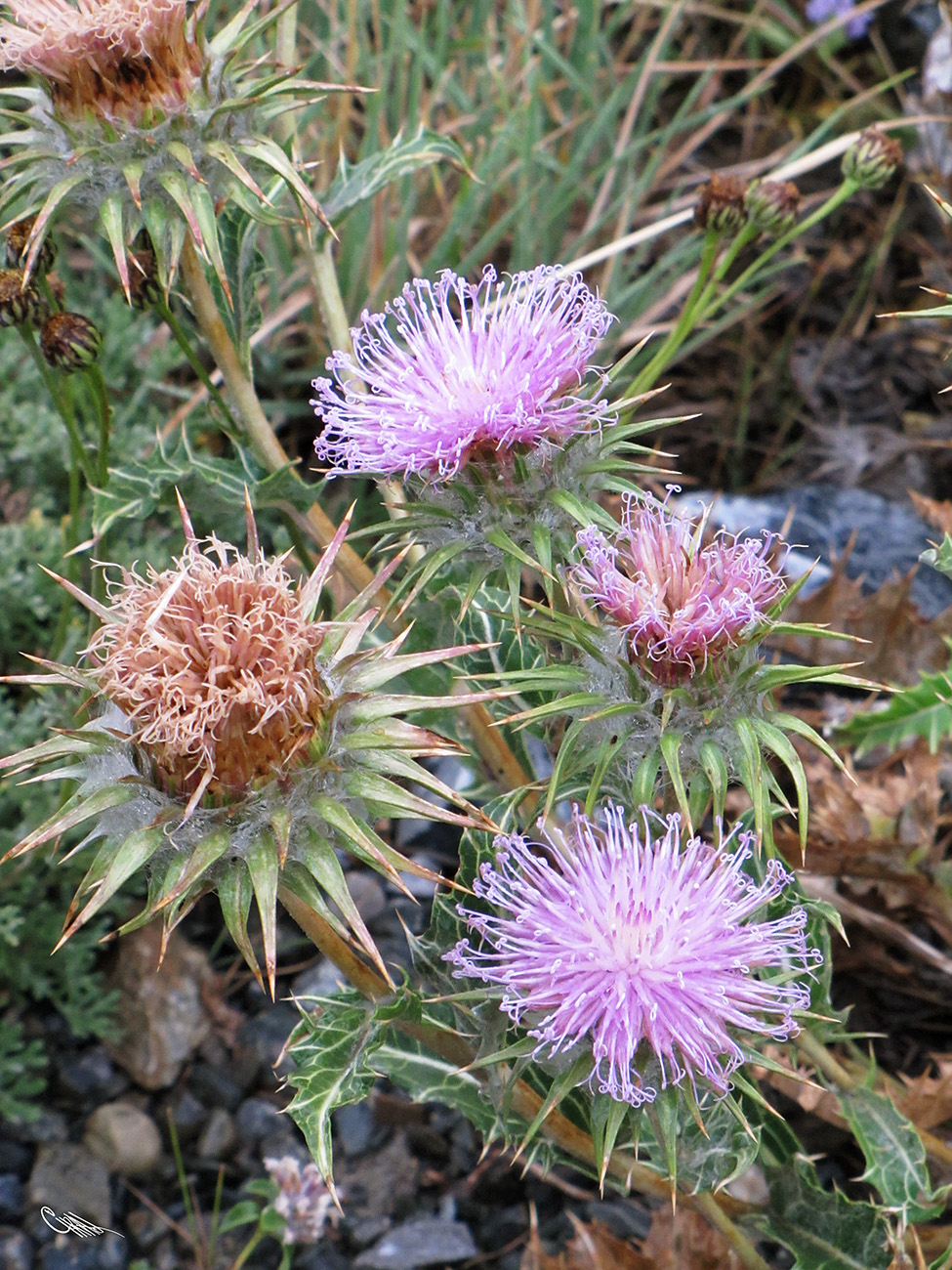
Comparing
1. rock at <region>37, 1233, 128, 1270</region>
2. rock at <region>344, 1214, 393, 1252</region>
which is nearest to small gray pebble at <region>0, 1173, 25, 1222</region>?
rock at <region>37, 1233, 128, 1270</region>

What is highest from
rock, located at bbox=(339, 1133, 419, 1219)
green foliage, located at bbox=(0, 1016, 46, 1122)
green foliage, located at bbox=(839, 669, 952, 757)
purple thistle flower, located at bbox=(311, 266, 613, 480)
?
purple thistle flower, located at bbox=(311, 266, 613, 480)

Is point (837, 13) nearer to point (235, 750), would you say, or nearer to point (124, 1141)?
point (235, 750)

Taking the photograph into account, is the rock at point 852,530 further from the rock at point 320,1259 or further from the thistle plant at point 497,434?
the rock at point 320,1259

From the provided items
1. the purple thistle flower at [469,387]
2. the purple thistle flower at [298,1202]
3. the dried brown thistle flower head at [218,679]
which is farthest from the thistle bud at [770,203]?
the purple thistle flower at [298,1202]

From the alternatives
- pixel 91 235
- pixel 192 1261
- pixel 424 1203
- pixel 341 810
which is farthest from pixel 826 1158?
pixel 91 235

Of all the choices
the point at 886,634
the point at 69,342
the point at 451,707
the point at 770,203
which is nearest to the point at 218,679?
the point at 451,707

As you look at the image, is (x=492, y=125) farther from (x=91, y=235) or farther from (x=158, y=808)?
(x=158, y=808)

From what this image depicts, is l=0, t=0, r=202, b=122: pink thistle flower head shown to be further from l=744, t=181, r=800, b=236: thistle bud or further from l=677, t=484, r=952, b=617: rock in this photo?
l=677, t=484, r=952, b=617: rock
